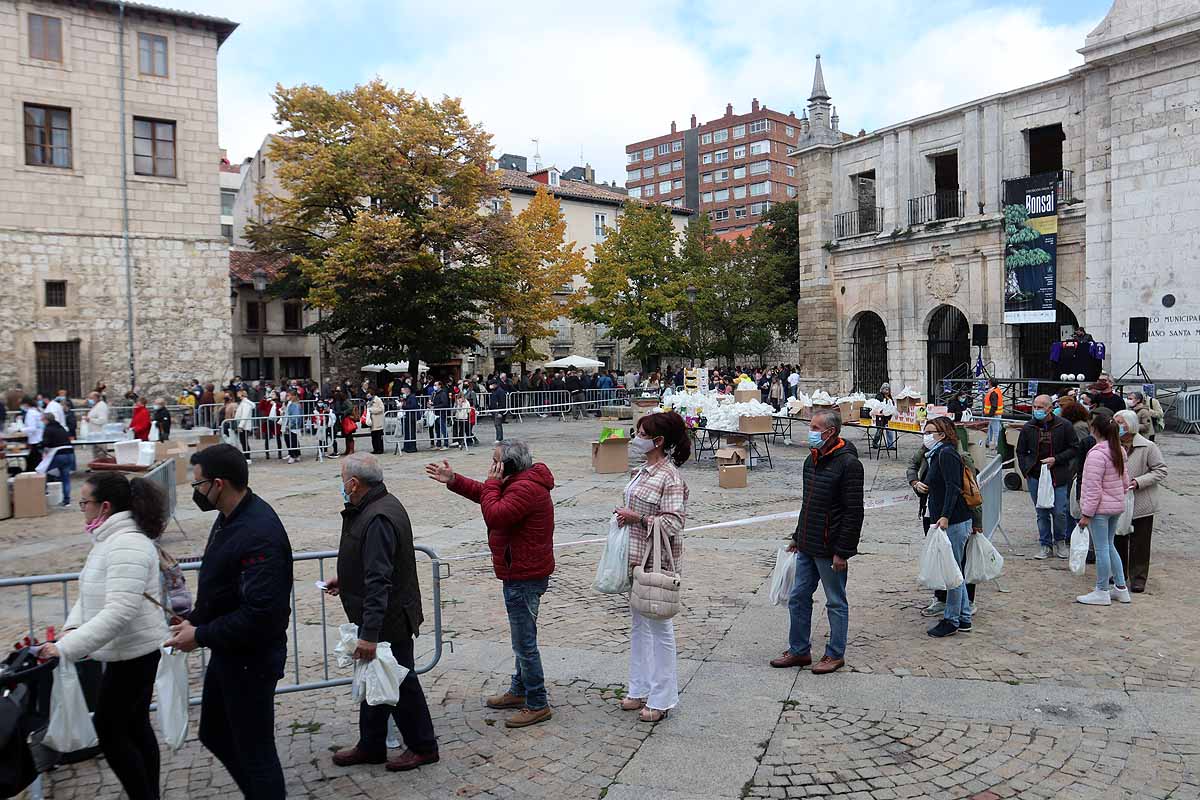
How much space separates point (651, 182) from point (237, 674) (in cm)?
9610

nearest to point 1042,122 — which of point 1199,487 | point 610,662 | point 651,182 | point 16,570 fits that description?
point 1199,487

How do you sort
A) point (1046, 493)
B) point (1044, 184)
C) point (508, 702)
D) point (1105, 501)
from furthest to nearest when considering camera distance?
point (1044, 184) < point (1046, 493) < point (1105, 501) < point (508, 702)

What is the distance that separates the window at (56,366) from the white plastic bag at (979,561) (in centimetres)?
2758

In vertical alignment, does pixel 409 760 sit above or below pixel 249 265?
below

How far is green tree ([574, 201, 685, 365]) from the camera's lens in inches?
1619

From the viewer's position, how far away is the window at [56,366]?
2630 centimetres

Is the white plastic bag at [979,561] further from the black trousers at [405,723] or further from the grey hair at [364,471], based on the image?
the grey hair at [364,471]

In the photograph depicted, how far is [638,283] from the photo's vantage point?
42406mm

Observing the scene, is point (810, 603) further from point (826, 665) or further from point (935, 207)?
point (935, 207)

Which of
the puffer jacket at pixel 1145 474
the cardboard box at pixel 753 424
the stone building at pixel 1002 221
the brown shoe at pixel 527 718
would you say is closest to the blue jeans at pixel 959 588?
the puffer jacket at pixel 1145 474

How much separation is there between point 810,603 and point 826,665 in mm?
425

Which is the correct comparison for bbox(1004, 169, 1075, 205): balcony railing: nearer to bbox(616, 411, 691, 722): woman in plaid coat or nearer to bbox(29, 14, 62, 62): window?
bbox(616, 411, 691, 722): woman in plaid coat

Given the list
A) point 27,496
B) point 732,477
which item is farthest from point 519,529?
point 27,496

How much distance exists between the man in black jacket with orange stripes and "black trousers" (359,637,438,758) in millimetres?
2544
